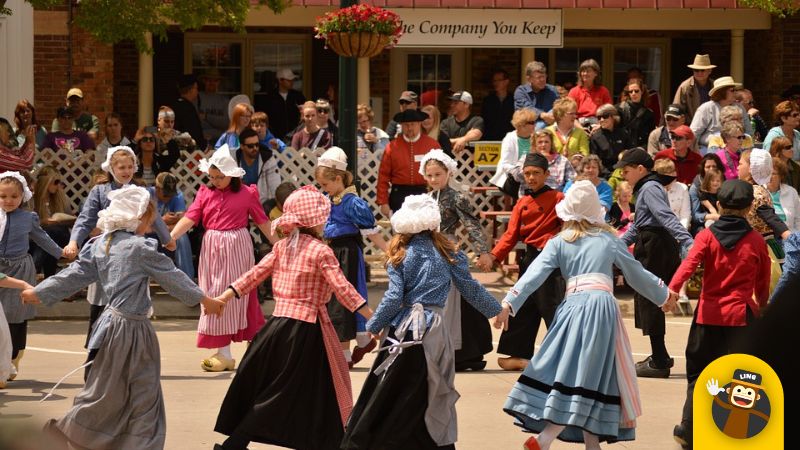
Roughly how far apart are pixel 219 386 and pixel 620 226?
501 centimetres

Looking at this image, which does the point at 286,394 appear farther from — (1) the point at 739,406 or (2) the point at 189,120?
(2) the point at 189,120

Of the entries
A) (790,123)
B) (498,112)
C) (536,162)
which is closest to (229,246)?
(536,162)

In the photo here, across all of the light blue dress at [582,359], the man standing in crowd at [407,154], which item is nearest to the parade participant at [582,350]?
the light blue dress at [582,359]

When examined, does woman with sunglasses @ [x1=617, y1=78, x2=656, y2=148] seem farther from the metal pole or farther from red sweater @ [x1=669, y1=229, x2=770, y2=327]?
red sweater @ [x1=669, y1=229, x2=770, y2=327]

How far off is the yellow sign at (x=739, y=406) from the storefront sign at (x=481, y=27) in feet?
51.6

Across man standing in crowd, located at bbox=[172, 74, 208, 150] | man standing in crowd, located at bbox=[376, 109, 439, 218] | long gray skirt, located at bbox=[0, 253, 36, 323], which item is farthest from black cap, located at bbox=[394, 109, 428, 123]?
long gray skirt, located at bbox=[0, 253, 36, 323]

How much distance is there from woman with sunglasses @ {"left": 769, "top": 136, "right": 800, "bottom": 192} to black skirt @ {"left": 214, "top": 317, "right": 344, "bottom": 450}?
754 centimetres

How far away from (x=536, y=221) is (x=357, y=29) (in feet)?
11.2

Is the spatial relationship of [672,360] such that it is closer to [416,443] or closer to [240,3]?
[416,443]

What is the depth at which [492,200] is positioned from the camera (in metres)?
14.9

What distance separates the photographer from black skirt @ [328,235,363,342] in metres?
9.47

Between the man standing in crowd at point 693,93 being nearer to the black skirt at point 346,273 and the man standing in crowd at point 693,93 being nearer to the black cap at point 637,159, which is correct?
the black cap at point 637,159

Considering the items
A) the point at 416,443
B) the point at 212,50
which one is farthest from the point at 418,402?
the point at 212,50

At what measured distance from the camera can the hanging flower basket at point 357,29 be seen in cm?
1226
